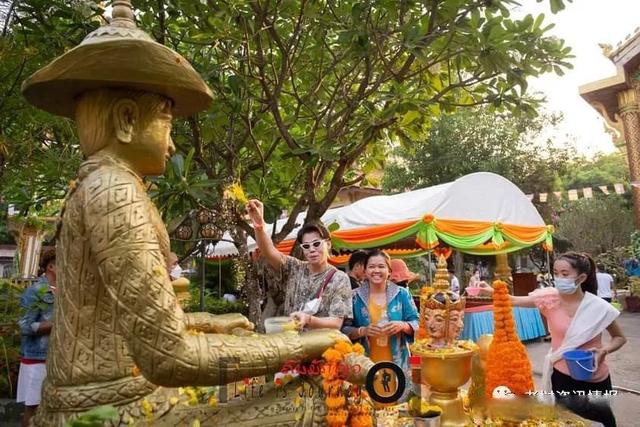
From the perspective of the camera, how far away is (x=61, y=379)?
1.31 metres

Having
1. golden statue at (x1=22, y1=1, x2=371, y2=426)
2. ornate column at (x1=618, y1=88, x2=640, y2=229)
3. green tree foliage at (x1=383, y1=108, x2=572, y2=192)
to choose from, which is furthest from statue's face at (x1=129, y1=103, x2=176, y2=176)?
green tree foliage at (x1=383, y1=108, x2=572, y2=192)

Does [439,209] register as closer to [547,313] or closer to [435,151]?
[547,313]

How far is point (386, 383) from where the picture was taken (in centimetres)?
134

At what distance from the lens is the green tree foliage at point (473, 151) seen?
19.5m

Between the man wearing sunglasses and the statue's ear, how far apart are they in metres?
1.27

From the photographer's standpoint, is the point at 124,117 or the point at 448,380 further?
the point at 448,380

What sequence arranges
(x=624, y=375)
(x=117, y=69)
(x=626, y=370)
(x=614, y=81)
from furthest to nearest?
1. (x=614, y=81)
2. (x=626, y=370)
3. (x=624, y=375)
4. (x=117, y=69)

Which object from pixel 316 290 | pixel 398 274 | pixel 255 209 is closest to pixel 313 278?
pixel 316 290

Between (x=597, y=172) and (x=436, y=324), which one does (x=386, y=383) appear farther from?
(x=597, y=172)

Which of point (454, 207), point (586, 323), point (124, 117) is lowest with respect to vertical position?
point (586, 323)

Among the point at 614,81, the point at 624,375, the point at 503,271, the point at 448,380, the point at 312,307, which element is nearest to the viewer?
the point at 448,380

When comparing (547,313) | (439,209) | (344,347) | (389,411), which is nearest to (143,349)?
(344,347)

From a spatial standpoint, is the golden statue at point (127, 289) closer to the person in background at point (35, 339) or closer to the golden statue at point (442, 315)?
the golden statue at point (442, 315)

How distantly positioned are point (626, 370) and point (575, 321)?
4.76 meters
